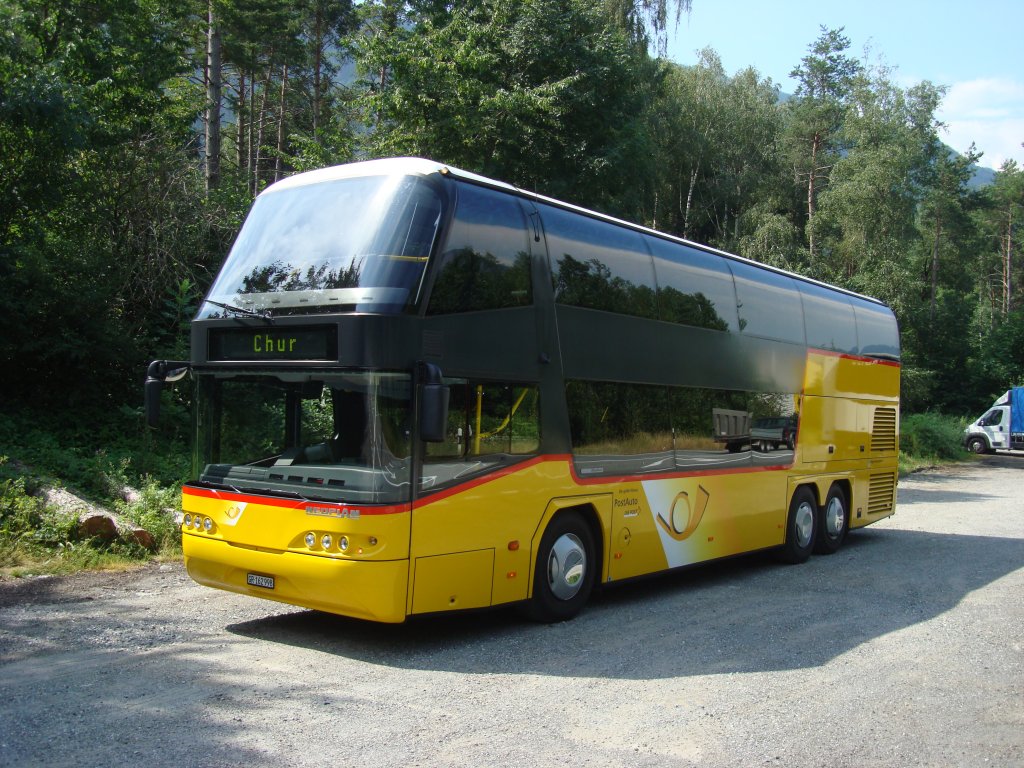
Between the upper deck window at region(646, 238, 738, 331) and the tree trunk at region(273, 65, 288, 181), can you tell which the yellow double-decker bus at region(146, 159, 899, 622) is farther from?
the tree trunk at region(273, 65, 288, 181)

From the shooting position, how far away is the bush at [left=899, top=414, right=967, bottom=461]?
114 ft

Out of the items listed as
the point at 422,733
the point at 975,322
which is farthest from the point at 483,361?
the point at 975,322

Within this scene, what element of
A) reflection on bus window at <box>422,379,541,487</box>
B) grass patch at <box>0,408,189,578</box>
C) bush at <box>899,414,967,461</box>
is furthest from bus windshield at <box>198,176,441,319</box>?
bush at <box>899,414,967,461</box>

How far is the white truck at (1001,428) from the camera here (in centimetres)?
3888

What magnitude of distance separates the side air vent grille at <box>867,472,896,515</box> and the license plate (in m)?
11.0

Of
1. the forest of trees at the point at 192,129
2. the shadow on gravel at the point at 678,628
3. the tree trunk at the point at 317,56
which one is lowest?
the shadow on gravel at the point at 678,628

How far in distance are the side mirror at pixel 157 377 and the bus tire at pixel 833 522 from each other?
31.5 ft

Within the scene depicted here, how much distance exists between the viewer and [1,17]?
1675 cm

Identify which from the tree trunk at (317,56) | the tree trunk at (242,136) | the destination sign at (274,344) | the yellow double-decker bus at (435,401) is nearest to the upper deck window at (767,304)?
the yellow double-decker bus at (435,401)

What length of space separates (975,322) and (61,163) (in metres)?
47.3

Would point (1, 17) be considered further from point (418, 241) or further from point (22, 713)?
point (22, 713)

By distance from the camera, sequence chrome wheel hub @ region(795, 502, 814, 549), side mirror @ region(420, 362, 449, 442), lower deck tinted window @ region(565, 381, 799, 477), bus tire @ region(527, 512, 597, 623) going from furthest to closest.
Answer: chrome wheel hub @ region(795, 502, 814, 549), lower deck tinted window @ region(565, 381, 799, 477), bus tire @ region(527, 512, 597, 623), side mirror @ region(420, 362, 449, 442)

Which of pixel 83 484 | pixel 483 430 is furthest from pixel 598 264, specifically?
pixel 83 484

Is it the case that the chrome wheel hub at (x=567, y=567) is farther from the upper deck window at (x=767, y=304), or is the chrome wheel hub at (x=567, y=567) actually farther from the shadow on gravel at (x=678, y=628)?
the upper deck window at (x=767, y=304)
